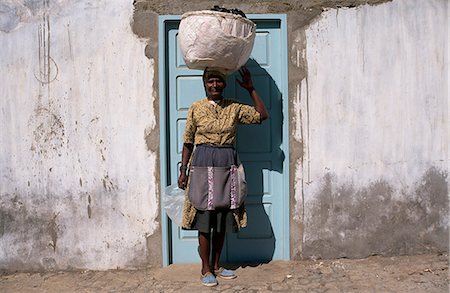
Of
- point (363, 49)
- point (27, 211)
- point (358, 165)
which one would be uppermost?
point (363, 49)

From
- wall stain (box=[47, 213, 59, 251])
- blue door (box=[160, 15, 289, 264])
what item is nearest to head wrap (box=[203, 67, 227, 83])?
blue door (box=[160, 15, 289, 264])

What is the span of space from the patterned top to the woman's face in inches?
2.5

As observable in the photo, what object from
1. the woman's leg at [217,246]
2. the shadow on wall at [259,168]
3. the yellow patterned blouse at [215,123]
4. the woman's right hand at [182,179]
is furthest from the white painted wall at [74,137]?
the shadow on wall at [259,168]

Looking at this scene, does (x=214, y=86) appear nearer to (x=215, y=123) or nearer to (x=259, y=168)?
(x=215, y=123)

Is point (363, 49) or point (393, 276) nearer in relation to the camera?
point (393, 276)

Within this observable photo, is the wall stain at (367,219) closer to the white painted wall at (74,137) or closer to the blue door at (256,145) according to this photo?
the blue door at (256,145)

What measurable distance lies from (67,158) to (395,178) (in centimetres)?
295

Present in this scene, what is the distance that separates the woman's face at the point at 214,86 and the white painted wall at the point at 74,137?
63 centimetres

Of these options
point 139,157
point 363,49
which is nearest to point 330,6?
point 363,49

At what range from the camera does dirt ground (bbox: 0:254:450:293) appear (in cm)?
393

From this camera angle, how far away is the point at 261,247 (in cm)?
450

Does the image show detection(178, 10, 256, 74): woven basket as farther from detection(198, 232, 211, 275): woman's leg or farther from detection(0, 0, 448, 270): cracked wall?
detection(198, 232, 211, 275): woman's leg

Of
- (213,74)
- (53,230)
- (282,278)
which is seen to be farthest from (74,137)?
(282,278)

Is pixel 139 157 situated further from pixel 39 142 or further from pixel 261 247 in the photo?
pixel 261 247
